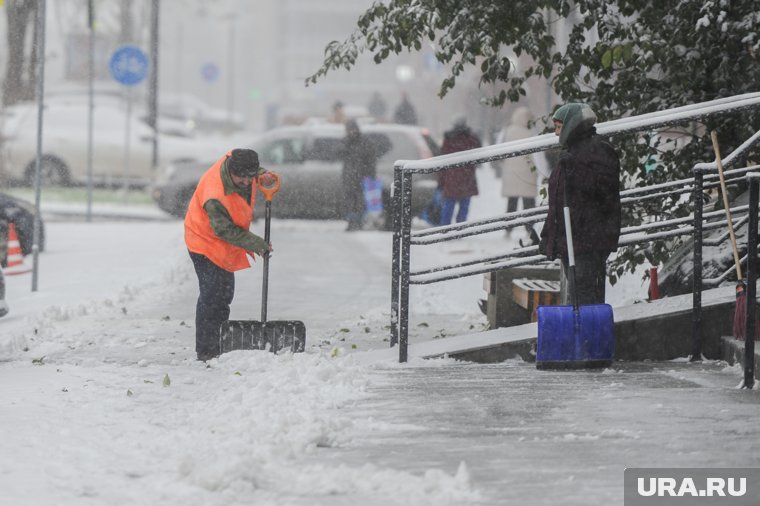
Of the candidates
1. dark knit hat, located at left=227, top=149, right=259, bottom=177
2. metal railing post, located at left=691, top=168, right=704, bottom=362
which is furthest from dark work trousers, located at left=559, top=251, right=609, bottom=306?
dark knit hat, located at left=227, top=149, right=259, bottom=177

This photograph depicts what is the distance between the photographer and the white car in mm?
26688

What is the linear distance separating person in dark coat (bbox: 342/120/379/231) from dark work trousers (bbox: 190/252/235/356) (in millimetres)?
11500

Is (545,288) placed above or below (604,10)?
below

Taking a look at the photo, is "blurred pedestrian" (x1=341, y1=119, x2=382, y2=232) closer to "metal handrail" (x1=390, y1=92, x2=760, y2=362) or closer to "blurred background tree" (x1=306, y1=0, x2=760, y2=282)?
"blurred background tree" (x1=306, y1=0, x2=760, y2=282)

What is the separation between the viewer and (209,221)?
907cm

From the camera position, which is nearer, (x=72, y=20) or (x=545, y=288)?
(x=545, y=288)

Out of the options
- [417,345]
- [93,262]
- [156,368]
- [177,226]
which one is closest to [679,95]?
[417,345]

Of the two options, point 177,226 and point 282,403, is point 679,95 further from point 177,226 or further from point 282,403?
point 177,226

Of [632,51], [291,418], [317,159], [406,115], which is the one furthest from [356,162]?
[291,418]

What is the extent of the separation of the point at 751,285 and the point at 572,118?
159cm

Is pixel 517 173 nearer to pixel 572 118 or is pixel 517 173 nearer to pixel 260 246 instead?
pixel 260 246

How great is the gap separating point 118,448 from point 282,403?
97cm

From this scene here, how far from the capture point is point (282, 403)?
7.04 m

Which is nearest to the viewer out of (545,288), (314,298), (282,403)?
(282,403)
